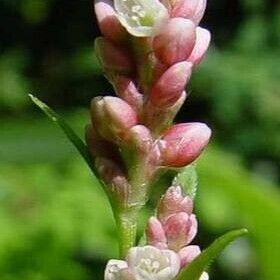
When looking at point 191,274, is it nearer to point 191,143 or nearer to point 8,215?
point 191,143

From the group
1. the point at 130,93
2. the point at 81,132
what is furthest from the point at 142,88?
the point at 81,132

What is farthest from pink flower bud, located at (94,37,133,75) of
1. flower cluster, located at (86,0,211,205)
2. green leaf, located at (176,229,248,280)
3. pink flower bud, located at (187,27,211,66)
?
green leaf, located at (176,229,248,280)

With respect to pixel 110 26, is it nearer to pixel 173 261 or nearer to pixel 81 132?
pixel 173 261

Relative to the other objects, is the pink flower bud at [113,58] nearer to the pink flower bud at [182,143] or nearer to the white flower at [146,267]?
the pink flower bud at [182,143]

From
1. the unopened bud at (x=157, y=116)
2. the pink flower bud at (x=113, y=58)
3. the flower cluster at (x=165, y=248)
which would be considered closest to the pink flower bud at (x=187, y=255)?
the flower cluster at (x=165, y=248)

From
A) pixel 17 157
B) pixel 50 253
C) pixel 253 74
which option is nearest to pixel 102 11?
pixel 50 253

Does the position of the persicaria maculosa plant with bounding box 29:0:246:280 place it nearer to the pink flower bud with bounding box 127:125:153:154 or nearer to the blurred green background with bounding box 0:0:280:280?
the pink flower bud with bounding box 127:125:153:154
